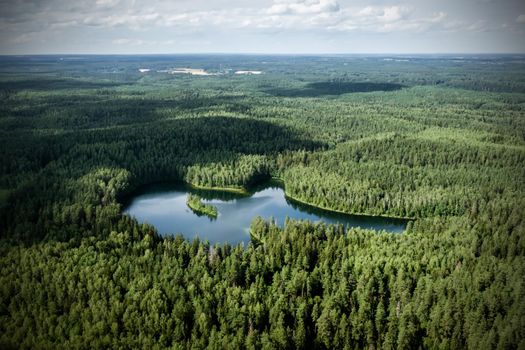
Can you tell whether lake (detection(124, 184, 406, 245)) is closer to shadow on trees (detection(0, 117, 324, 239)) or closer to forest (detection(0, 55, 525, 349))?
forest (detection(0, 55, 525, 349))

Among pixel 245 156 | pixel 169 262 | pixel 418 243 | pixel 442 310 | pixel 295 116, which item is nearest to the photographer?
pixel 442 310

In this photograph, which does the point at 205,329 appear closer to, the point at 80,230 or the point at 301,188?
the point at 80,230

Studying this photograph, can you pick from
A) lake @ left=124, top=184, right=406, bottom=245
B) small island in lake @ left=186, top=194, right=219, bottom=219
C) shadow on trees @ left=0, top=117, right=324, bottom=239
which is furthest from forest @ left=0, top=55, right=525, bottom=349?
small island in lake @ left=186, top=194, right=219, bottom=219

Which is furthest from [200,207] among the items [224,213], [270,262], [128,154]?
[270,262]

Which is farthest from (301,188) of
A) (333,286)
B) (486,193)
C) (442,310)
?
(442,310)

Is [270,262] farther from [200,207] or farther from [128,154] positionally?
[128,154]

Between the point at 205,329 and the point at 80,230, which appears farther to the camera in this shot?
the point at 80,230

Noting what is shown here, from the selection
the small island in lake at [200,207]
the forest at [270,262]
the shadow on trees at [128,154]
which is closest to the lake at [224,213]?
the small island in lake at [200,207]
